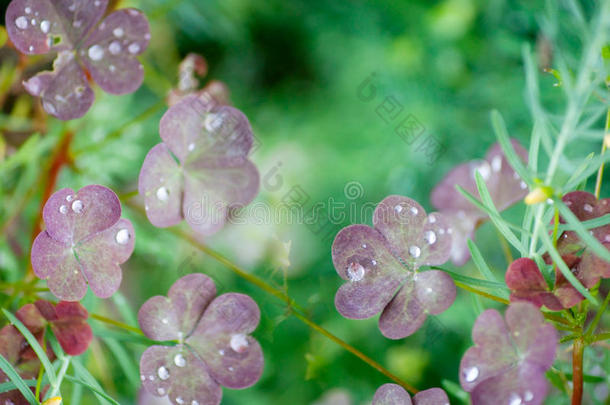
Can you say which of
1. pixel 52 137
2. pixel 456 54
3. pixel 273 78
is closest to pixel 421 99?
pixel 456 54

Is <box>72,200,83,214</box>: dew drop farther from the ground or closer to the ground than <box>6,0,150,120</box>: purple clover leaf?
closer to the ground

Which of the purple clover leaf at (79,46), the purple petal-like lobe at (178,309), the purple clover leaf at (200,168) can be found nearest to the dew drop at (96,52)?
the purple clover leaf at (79,46)

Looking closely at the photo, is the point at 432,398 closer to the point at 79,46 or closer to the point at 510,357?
the point at 510,357

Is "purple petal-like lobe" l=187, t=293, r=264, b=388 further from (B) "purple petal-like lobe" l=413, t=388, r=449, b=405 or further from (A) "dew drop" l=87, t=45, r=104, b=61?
(A) "dew drop" l=87, t=45, r=104, b=61

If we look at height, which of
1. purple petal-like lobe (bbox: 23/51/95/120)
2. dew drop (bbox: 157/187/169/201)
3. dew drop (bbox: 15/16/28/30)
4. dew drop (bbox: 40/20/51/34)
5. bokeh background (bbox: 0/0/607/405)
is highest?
dew drop (bbox: 15/16/28/30)

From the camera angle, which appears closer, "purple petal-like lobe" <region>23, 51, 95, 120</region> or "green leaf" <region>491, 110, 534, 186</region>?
"green leaf" <region>491, 110, 534, 186</region>

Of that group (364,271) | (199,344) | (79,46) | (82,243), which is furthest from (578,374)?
(79,46)

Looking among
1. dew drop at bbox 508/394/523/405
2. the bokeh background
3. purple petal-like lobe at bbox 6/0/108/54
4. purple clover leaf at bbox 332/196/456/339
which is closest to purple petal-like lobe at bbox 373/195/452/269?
purple clover leaf at bbox 332/196/456/339

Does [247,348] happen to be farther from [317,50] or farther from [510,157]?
[317,50]
